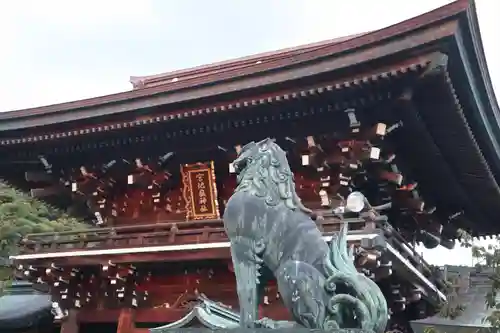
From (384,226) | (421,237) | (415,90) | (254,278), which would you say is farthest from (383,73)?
(421,237)

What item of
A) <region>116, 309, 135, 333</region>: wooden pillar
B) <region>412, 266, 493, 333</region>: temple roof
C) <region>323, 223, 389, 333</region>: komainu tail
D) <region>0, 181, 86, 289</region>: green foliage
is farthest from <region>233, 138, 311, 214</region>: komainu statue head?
<region>0, 181, 86, 289</region>: green foliage

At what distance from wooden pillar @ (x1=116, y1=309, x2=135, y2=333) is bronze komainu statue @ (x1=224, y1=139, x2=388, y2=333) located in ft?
21.4

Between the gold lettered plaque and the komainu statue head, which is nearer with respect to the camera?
the komainu statue head

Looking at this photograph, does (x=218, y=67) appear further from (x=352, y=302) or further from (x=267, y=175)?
(x=352, y=302)

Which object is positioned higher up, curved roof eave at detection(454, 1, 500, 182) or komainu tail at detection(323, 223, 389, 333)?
curved roof eave at detection(454, 1, 500, 182)

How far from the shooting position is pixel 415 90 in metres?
7.34

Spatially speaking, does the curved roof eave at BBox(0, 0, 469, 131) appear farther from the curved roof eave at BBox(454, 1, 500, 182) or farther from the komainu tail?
the komainu tail

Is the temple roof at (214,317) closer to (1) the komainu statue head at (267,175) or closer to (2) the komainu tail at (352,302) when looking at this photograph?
(2) the komainu tail at (352,302)

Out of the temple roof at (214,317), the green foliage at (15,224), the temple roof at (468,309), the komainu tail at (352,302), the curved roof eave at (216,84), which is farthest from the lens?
the green foliage at (15,224)

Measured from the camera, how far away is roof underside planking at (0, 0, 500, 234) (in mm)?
7000

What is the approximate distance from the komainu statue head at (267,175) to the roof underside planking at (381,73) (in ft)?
12.7

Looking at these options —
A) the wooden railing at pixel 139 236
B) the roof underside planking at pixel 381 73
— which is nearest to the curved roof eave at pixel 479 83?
the roof underside planking at pixel 381 73

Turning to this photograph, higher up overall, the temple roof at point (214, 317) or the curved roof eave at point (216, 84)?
the curved roof eave at point (216, 84)

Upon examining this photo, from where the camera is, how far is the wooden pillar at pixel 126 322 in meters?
9.36
